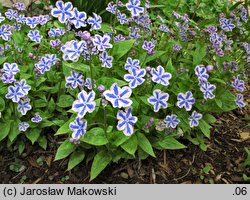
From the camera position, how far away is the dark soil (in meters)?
3.10

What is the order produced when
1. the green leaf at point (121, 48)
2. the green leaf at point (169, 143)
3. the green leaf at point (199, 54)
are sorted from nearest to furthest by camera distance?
1. the green leaf at point (169, 143)
2. the green leaf at point (121, 48)
3. the green leaf at point (199, 54)

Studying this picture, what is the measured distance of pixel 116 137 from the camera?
2.89 meters

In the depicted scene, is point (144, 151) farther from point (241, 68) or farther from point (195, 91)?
point (241, 68)

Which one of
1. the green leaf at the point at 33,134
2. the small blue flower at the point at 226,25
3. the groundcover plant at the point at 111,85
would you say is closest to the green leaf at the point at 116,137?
the groundcover plant at the point at 111,85

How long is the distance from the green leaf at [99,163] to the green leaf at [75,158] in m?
0.14

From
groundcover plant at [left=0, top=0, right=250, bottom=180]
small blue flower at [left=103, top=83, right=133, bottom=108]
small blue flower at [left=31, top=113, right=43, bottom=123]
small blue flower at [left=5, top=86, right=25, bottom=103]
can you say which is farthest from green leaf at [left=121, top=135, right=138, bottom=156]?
small blue flower at [left=5, top=86, right=25, bottom=103]

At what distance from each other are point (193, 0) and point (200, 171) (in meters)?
2.78

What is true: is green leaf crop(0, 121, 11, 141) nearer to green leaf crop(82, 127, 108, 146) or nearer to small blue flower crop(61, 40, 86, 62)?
green leaf crop(82, 127, 108, 146)

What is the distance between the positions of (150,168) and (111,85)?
728mm

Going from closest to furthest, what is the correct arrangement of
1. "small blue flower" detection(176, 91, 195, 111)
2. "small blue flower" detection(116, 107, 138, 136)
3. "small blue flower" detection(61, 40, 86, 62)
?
"small blue flower" detection(116, 107, 138, 136)
"small blue flower" detection(61, 40, 86, 62)
"small blue flower" detection(176, 91, 195, 111)

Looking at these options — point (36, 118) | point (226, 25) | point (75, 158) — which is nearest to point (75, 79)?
point (36, 118)

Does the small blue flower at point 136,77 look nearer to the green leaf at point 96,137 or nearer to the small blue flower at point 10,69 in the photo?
the green leaf at point 96,137

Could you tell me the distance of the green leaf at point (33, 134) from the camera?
3133 mm

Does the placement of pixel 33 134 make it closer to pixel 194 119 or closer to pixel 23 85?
pixel 23 85
